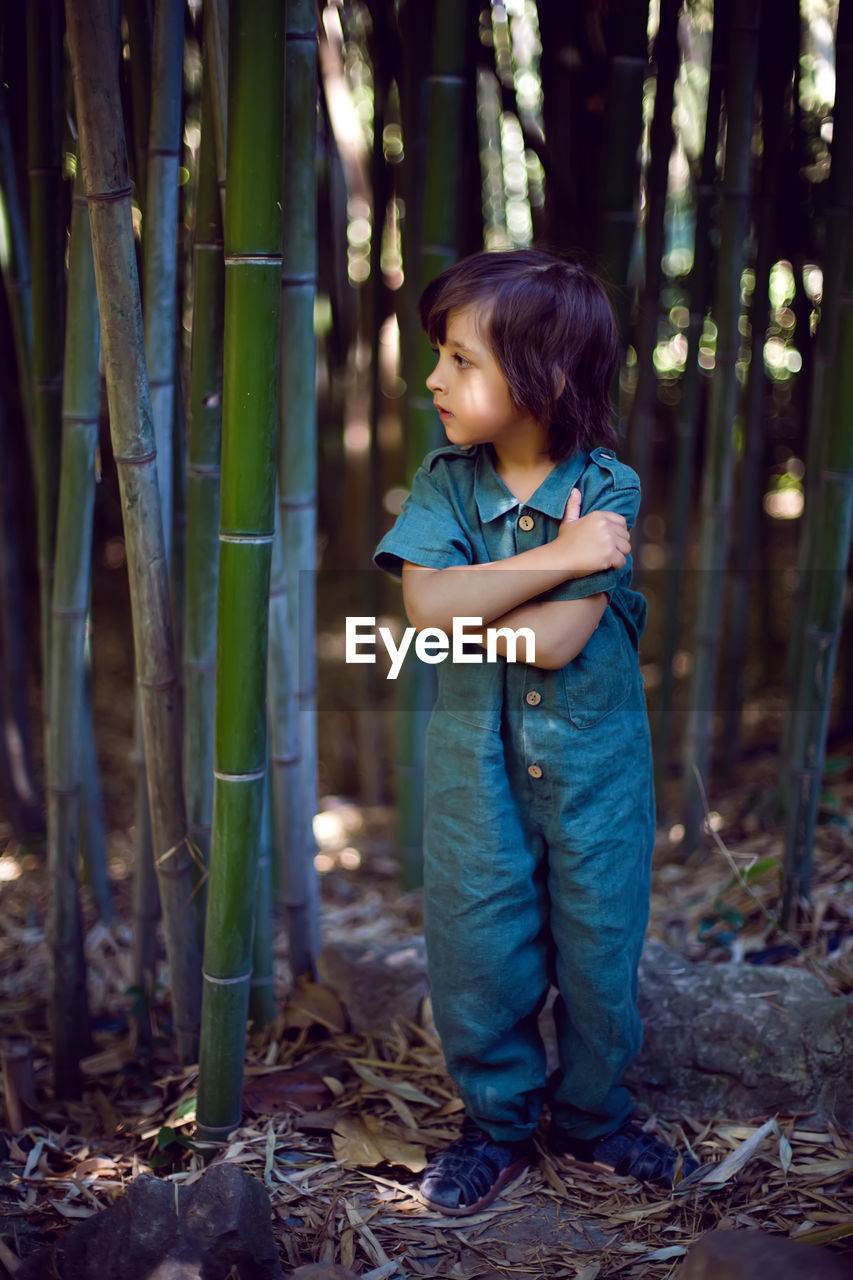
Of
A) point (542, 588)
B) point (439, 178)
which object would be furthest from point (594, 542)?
point (439, 178)

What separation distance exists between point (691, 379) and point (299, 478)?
0.88 meters

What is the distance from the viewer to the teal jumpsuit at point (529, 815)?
3.72 ft

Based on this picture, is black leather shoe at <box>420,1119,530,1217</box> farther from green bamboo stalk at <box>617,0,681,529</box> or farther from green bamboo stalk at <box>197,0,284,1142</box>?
green bamboo stalk at <box>617,0,681,529</box>

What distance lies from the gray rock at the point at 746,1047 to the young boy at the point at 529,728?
0.41ft

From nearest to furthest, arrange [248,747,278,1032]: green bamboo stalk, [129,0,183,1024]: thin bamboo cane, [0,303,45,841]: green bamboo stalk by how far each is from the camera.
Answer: [129,0,183,1024]: thin bamboo cane
[248,747,278,1032]: green bamboo stalk
[0,303,45,841]: green bamboo stalk

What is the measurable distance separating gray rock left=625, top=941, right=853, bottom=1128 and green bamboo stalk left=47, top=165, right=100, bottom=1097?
82 cm

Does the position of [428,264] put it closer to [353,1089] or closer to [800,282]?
[800,282]

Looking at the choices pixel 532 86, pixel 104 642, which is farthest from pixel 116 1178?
pixel 532 86

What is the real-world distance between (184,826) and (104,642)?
6.18 ft

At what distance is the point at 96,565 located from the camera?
2768mm

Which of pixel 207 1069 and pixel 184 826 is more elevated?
pixel 184 826

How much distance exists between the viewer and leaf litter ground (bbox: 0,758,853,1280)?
3.78 ft

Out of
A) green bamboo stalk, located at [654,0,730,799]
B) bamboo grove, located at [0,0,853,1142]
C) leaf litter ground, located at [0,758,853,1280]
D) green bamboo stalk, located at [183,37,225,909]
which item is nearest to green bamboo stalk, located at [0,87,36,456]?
bamboo grove, located at [0,0,853,1142]

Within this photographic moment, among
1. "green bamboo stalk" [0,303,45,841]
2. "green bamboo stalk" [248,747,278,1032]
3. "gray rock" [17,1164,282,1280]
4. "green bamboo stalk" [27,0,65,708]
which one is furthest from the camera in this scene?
"green bamboo stalk" [0,303,45,841]
